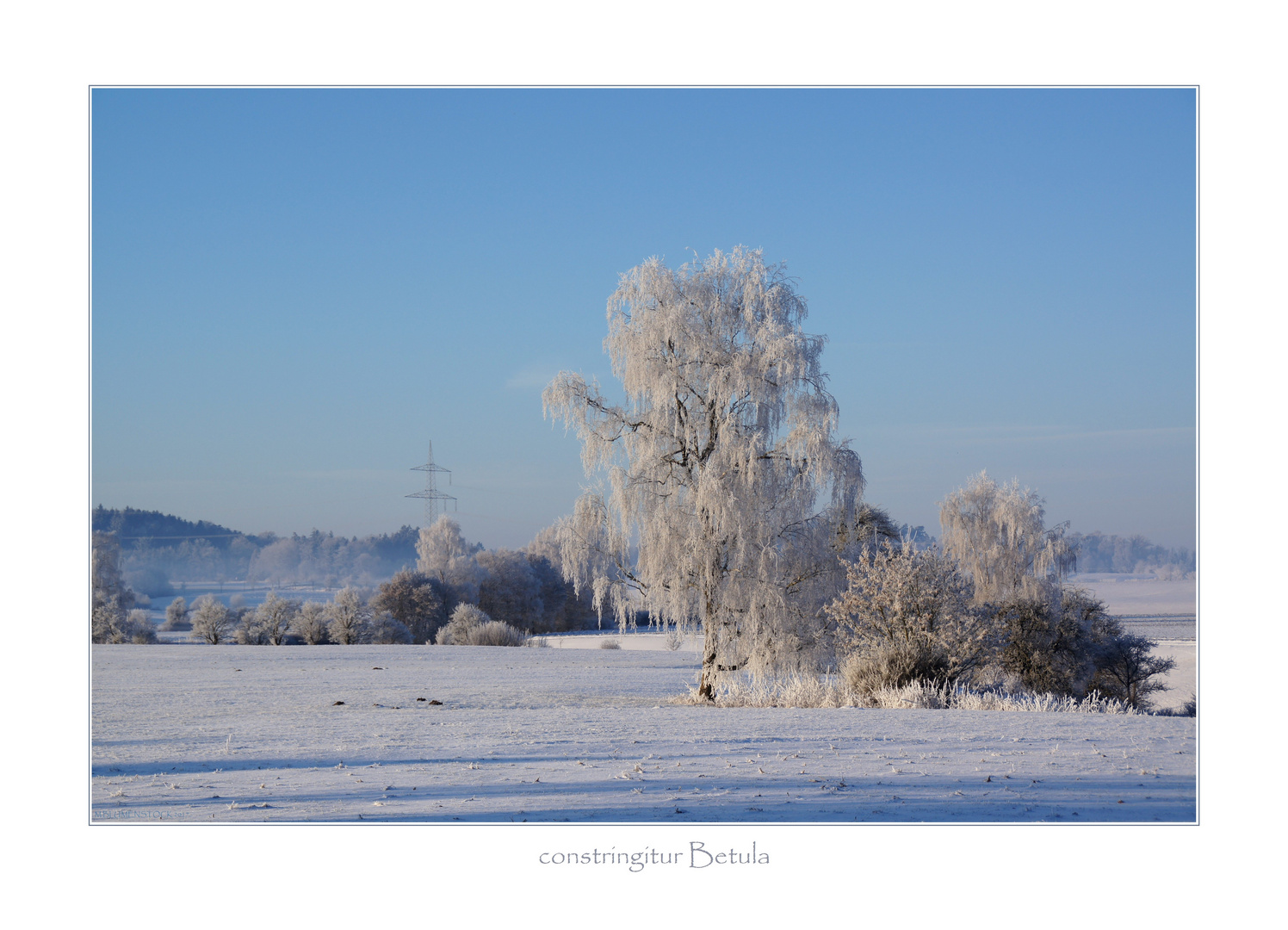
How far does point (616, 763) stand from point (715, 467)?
7.65m

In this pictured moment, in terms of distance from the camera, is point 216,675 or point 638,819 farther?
point 216,675

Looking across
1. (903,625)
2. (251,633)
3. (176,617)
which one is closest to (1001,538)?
(903,625)

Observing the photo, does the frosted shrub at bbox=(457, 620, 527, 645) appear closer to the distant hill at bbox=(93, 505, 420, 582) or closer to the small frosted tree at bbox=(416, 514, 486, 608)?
the distant hill at bbox=(93, 505, 420, 582)

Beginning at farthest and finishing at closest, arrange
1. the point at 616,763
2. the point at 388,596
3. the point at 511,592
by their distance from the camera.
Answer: the point at 511,592 < the point at 388,596 < the point at 616,763

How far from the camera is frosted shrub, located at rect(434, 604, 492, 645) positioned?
37.3 meters

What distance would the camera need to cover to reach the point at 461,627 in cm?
3775

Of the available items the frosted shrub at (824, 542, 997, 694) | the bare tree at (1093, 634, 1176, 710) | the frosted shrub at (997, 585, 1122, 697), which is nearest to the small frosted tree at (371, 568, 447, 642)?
the frosted shrub at (997, 585, 1122, 697)

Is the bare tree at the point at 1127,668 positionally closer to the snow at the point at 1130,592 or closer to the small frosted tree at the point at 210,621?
the snow at the point at 1130,592

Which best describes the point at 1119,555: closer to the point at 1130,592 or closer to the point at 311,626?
the point at 1130,592

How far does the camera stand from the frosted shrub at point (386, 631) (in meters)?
37.8

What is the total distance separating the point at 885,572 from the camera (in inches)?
575

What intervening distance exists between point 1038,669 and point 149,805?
73.7ft

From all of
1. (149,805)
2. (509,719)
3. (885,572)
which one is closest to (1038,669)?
(885,572)
